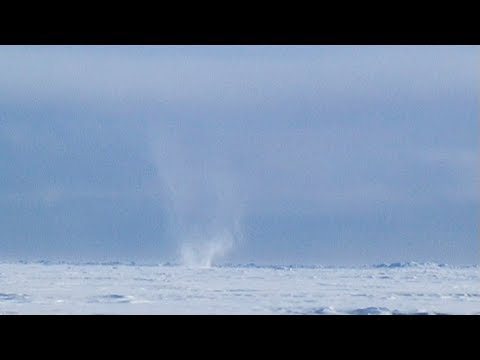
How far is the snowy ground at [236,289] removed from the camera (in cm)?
418

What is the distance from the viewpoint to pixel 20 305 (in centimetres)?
421

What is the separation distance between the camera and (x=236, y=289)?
5.04m

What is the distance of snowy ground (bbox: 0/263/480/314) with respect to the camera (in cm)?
418
